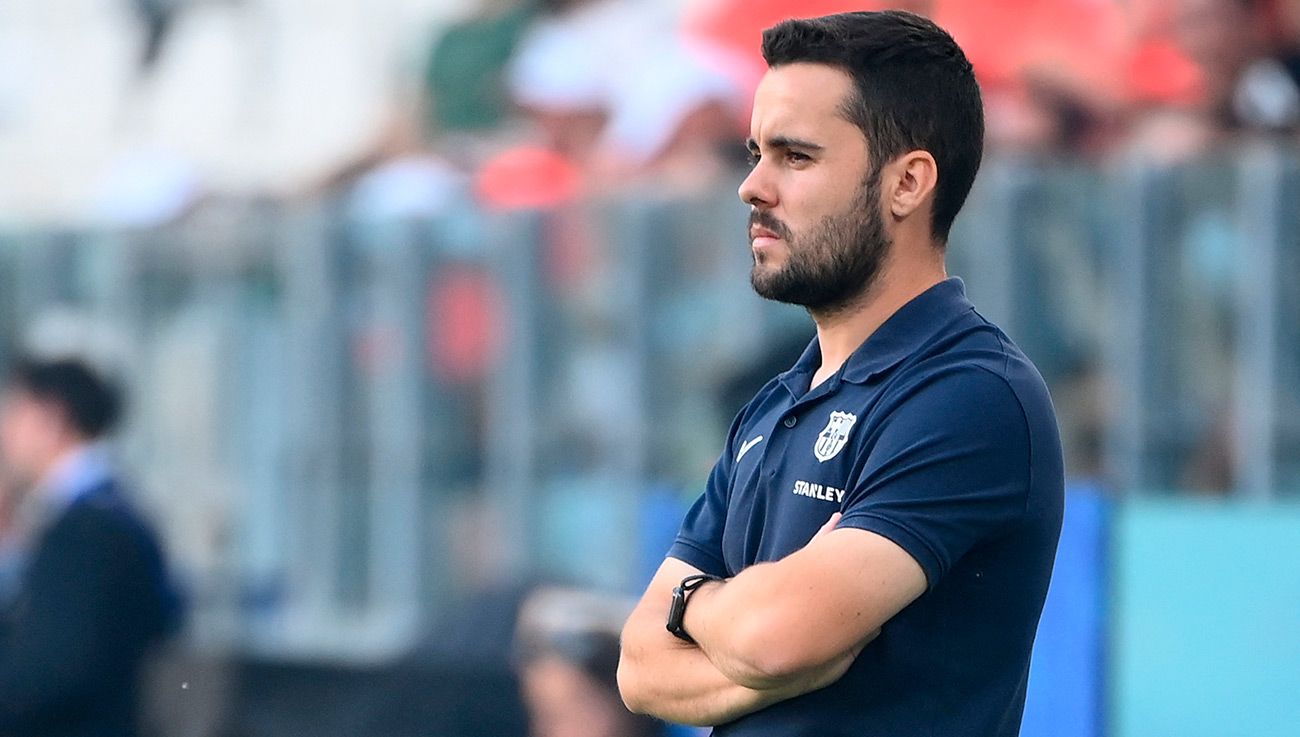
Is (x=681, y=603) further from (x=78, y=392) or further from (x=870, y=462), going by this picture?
(x=78, y=392)

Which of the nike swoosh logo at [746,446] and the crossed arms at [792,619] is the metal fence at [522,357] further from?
the crossed arms at [792,619]

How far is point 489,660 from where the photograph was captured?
18.7 ft

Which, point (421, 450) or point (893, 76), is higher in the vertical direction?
point (893, 76)

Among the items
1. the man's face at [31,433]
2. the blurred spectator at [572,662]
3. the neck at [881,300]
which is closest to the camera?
the neck at [881,300]

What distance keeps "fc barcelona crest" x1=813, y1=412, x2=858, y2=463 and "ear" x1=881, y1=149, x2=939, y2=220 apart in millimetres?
288

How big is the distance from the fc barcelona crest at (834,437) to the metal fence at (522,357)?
2.39 metres

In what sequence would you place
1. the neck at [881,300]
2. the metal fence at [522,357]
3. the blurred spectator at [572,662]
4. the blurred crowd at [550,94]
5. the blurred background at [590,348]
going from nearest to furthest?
the neck at [881,300] → the blurred background at [590,348] → the metal fence at [522,357] → the blurred spectator at [572,662] → the blurred crowd at [550,94]

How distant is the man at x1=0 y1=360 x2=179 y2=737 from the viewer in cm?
584

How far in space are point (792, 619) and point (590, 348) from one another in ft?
11.3

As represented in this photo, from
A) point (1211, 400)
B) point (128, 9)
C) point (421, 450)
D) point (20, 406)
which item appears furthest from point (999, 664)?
point (128, 9)

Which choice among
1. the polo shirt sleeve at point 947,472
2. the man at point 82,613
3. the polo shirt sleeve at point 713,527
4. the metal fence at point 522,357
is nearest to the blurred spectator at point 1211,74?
the metal fence at point 522,357

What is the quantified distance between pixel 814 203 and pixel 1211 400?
8.07ft

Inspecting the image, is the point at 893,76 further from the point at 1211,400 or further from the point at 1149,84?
the point at 1149,84

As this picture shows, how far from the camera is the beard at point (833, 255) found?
100 inches
